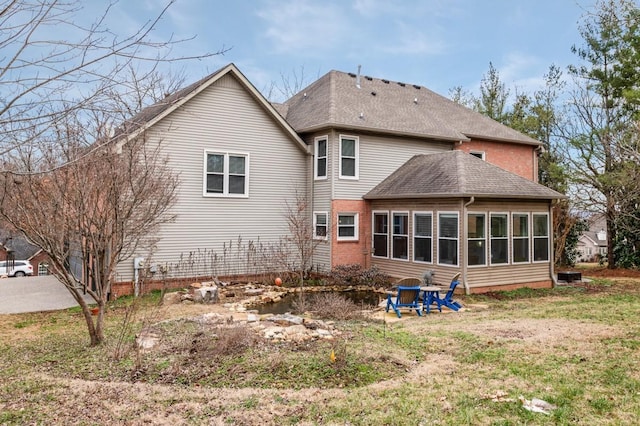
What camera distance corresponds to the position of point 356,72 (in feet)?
66.1

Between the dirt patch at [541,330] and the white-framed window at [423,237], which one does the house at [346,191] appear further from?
the dirt patch at [541,330]

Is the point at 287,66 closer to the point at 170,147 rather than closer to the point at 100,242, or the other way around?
the point at 170,147

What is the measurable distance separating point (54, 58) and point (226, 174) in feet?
41.5

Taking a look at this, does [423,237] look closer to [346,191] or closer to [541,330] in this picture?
[346,191]

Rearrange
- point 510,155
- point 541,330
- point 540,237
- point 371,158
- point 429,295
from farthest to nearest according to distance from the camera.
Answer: point 510,155, point 371,158, point 540,237, point 429,295, point 541,330

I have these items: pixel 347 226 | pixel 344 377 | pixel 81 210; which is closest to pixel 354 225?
pixel 347 226

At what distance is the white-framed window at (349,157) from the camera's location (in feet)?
54.1

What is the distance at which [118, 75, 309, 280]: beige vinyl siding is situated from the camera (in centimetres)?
1451

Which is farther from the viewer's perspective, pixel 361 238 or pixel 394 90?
pixel 394 90

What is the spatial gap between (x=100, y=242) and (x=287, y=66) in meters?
26.9

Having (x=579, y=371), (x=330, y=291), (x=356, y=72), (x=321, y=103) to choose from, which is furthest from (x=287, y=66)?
(x=579, y=371)

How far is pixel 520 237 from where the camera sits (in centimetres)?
1466

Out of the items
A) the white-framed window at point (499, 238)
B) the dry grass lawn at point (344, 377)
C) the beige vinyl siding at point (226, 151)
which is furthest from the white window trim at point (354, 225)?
the dry grass lawn at point (344, 377)

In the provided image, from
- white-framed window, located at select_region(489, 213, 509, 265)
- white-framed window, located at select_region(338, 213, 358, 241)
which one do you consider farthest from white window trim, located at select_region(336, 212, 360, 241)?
white-framed window, located at select_region(489, 213, 509, 265)
